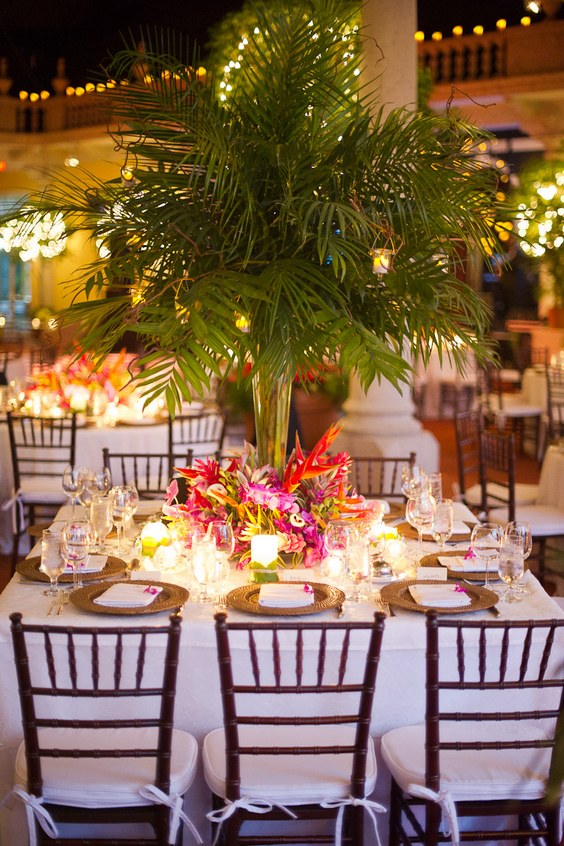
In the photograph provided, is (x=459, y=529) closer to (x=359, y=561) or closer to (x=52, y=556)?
(x=359, y=561)

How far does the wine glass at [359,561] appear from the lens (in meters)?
3.09

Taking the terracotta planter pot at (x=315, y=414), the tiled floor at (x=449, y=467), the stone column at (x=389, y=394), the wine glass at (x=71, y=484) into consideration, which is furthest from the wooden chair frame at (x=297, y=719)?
the terracotta planter pot at (x=315, y=414)

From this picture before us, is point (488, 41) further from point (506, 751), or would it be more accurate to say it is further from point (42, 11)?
point (506, 751)

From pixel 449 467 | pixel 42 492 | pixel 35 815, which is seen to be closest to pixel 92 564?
pixel 35 815

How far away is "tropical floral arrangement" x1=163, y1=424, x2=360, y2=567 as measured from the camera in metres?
3.51

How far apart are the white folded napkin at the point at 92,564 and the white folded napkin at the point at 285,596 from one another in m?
0.62

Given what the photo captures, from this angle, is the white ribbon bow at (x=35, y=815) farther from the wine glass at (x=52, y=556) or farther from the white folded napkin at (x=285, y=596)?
the white folded napkin at (x=285, y=596)

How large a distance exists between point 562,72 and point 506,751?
1109 centimetres

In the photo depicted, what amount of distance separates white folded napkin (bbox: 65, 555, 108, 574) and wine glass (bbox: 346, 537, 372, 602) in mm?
844

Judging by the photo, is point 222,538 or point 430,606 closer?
point 430,606

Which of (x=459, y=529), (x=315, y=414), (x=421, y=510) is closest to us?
(x=421, y=510)

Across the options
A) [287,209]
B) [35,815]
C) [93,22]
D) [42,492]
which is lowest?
[35,815]

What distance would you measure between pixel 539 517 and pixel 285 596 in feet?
9.62

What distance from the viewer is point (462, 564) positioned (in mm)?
3461
